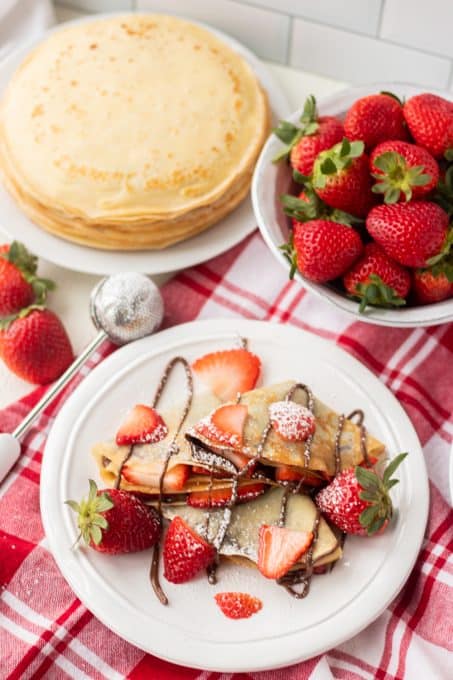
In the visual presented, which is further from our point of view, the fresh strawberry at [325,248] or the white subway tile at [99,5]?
the white subway tile at [99,5]

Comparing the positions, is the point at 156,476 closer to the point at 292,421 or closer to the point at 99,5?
the point at 292,421

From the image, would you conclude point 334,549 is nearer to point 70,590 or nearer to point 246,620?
point 246,620

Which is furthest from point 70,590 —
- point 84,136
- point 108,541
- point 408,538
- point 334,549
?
point 84,136

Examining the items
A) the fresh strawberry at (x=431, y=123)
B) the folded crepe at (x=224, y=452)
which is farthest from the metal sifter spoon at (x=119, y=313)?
the fresh strawberry at (x=431, y=123)

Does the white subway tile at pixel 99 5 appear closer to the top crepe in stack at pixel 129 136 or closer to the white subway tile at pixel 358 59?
the top crepe in stack at pixel 129 136

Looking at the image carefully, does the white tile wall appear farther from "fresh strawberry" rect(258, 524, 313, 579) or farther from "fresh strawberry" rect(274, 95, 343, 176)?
"fresh strawberry" rect(258, 524, 313, 579)

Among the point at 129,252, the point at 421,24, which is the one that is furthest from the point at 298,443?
the point at 421,24
